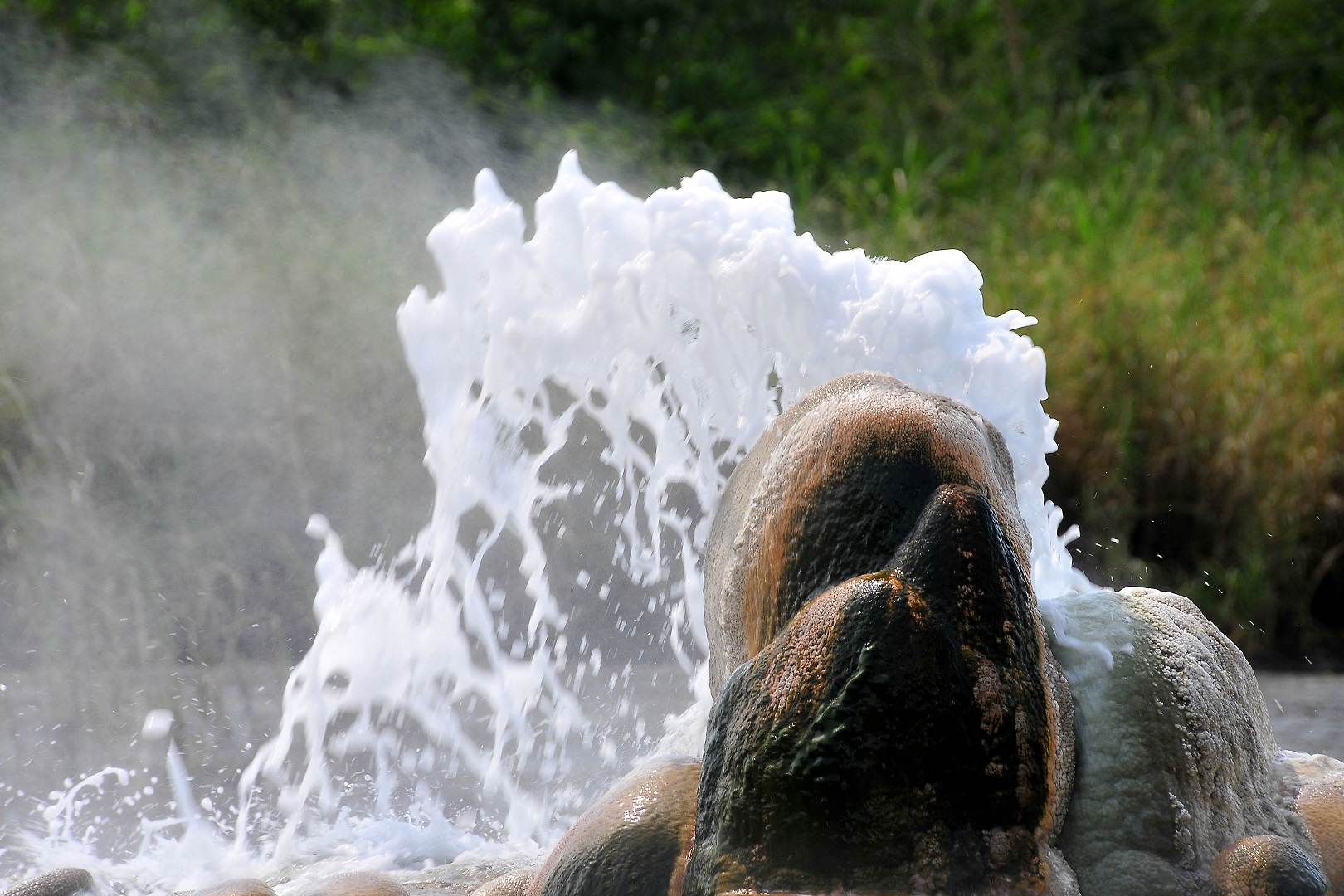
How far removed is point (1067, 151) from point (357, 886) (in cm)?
851

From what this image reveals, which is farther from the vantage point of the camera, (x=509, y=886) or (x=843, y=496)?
(x=509, y=886)

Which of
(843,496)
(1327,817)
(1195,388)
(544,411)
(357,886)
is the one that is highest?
(544,411)

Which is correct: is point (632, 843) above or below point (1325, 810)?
above

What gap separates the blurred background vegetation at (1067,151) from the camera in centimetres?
637

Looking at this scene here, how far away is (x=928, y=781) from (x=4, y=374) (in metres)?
5.91

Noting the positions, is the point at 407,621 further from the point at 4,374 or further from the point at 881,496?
the point at 4,374

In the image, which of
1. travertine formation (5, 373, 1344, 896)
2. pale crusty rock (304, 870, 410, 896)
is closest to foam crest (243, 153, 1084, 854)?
travertine formation (5, 373, 1344, 896)

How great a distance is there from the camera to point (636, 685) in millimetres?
5355

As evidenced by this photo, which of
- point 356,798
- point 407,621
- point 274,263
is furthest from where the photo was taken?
point 274,263

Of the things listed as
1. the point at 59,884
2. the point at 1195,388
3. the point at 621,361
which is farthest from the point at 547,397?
the point at 1195,388

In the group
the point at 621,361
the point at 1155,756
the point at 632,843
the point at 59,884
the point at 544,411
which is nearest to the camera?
the point at 632,843

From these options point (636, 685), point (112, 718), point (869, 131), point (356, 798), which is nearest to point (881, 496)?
point (356, 798)

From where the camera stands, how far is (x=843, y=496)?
217cm

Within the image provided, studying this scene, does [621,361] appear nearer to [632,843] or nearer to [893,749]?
[632,843]
